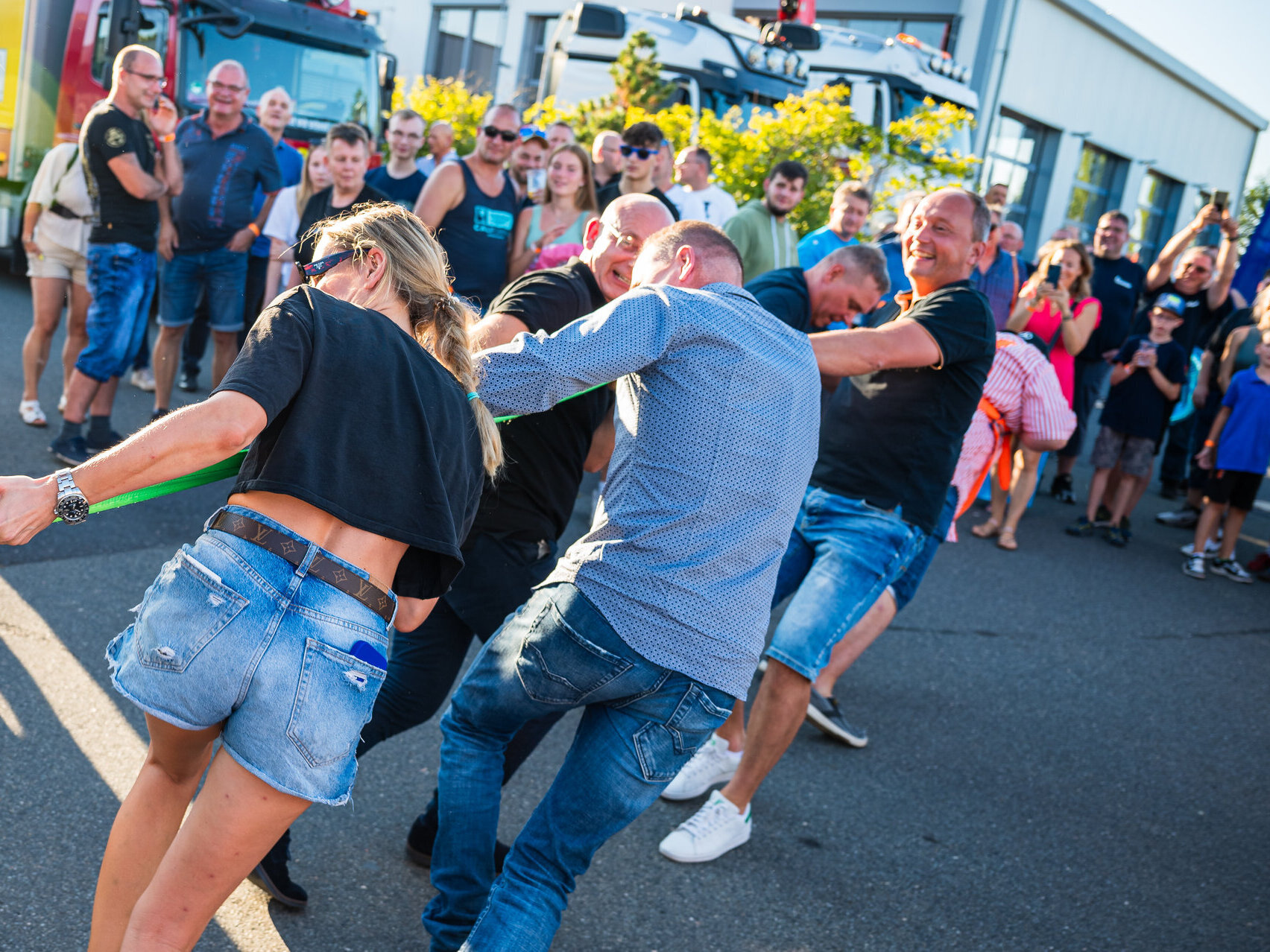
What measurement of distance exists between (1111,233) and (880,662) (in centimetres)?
589

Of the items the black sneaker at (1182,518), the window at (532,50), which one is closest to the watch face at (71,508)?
the black sneaker at (1182,518)

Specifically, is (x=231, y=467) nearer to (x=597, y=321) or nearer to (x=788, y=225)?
Result: (x=597, y=321)

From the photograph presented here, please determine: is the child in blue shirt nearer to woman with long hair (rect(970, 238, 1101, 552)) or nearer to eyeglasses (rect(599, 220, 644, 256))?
woman with long hair (rect(970, 238, 1101, 552))

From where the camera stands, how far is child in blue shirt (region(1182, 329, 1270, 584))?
770 centimetres

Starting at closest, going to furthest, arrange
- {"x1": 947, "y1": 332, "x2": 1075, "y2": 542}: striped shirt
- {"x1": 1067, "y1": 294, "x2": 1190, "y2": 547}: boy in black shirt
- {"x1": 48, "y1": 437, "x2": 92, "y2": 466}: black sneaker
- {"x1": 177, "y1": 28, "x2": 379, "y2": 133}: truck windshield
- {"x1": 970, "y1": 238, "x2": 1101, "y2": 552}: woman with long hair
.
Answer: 1. {"x1": 947, "y1": 332, "x2": 1075, "y2": 542}: striped shirt
2. {"x1": 48, "y1": 437, "x2": 92, "y2": 466}: black sneaker
3. {"x1": 970, "y1": 238, "x2": 1101, "y2": 552}: woman with long hair
4. {"x1": 1067, "y1": 294, "x2": 1190, "y2": 547}: boy in black shirt
5. {"x1": 177, "y1": 28, "x2": 379, "y2": 133}: truck windshield

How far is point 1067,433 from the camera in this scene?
15.3ft

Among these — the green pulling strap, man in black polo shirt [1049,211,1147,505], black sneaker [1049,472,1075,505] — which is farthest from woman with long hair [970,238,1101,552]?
the green pulling strap

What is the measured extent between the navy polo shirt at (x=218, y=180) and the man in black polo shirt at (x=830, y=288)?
13.7 feet

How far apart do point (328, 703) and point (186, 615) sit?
26cm

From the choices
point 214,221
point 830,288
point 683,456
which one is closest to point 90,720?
point 683,456

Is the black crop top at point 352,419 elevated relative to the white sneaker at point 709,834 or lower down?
elevated

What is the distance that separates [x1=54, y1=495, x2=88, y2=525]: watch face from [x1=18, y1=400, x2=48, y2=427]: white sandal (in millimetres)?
5260

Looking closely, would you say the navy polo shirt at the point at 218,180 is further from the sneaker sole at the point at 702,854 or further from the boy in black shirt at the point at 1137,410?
the boy in black shirt at the point at 1137,410

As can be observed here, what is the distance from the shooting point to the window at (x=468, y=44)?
1104 inches
